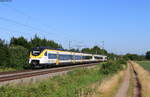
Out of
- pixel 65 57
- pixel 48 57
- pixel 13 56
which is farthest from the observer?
pixel 65 57

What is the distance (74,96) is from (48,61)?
22484 mm

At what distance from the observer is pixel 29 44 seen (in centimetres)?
5953

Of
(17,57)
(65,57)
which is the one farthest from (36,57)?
(65,57)

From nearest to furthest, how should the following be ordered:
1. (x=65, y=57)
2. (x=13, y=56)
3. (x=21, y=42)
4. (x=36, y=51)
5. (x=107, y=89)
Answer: (x=107, y=89) < (x=13, y=56) < (x=36, y=51) < (x=65, y=57) < (x=21, y=42)

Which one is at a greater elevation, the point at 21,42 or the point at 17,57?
the point at 21,42

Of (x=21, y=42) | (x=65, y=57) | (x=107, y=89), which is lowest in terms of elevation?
(x=107, y=89)

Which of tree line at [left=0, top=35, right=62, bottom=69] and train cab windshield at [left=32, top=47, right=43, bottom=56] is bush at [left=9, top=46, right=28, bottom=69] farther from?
train cab windshield at [left=32, top=47, right=43, bottom=56]

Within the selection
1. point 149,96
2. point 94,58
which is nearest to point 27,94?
point 149,96

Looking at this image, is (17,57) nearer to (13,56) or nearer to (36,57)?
(13,56)

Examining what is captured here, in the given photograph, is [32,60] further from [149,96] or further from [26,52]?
[149,96]

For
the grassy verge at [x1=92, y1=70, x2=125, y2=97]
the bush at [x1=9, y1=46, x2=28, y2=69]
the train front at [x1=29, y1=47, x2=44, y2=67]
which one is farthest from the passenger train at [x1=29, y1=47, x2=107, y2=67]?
the grassy verge at [x1=92, y1=70, x2=125, y2=97]

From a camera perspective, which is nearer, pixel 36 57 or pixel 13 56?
pixel 13 56

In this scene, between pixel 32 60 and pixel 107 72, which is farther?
A: pixel 107 72

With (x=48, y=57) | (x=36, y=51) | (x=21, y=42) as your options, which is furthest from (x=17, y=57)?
(x=21, y=42)
